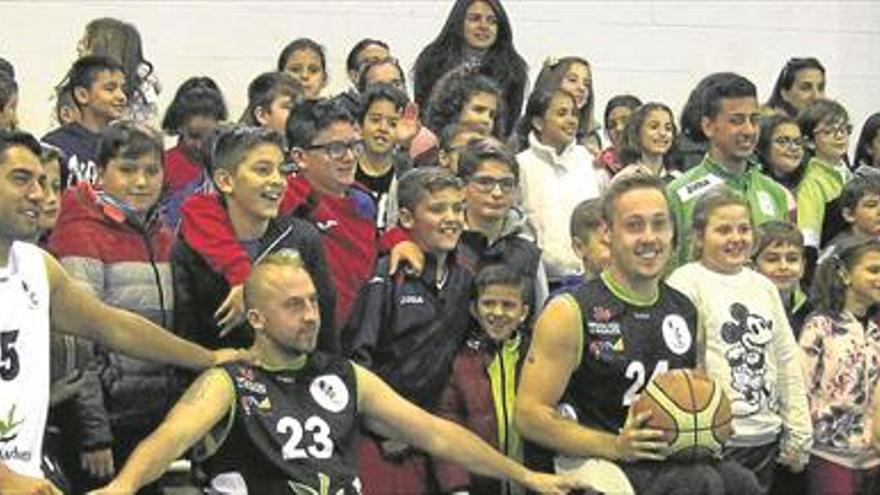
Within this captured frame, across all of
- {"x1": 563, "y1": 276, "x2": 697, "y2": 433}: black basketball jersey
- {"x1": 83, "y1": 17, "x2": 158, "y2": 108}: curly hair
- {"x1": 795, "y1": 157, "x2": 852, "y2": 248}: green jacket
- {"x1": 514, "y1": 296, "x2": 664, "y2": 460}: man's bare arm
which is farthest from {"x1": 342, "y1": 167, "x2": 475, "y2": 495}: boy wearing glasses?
{"x1": 83, "y1": 17, "x2": 158, "y2": 108}: curly hair

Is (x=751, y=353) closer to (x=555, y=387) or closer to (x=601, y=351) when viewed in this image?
(x=601, y=351)

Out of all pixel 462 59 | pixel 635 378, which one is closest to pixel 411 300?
pixel 635 378

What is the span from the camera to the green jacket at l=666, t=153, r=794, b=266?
7578 mm

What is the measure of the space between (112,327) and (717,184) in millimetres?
3031

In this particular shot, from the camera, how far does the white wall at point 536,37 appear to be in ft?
33.2

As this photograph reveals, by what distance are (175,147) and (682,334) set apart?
9.26 feet

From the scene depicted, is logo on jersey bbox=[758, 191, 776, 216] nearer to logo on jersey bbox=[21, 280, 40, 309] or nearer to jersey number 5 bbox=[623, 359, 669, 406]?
jersey number 5 bbox=[623, 359, 669, 406]

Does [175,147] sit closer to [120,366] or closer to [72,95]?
[72,95]

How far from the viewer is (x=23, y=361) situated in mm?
5531

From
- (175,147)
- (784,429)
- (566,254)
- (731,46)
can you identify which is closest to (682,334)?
(784,429)

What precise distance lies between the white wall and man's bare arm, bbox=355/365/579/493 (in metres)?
4.50

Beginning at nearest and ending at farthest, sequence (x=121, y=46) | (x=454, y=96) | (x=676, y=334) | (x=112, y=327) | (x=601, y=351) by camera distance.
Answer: (x=112, y=327), (x=601, y=351), (x=676, y=334), (x=454, y=96), (x=121, y=46)

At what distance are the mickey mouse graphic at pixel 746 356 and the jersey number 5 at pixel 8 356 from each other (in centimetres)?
276

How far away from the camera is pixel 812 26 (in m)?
12.0
